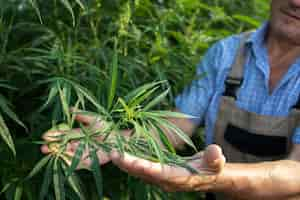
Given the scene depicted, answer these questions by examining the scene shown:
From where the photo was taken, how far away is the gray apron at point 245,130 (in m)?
1.65

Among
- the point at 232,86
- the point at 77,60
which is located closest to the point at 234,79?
the point at 232,86

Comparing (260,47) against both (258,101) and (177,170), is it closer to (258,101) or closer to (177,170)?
(258,101)

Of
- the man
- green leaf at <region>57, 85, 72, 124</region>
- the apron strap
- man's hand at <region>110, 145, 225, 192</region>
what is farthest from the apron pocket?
green leaf at <region>57, 85, 72, 124</region>

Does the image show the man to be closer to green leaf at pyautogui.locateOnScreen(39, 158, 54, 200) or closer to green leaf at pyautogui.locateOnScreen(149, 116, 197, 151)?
green leaf at pyautogui.locateOnScreen(149, 116, 197, 151)

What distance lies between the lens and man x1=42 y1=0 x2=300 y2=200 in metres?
1.47

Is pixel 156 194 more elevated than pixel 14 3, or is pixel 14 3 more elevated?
pixel 14 3

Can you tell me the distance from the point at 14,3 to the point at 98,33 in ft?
0.91

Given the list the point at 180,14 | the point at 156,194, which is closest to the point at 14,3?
the point at 180,14

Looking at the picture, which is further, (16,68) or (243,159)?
(243,159)

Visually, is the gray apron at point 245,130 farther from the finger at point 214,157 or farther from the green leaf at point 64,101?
the green leaf at point 64,101

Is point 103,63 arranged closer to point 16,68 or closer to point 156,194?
point 16,68

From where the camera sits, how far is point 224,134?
5.74ft

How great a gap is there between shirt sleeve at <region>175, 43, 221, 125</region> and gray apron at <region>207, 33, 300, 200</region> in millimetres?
54

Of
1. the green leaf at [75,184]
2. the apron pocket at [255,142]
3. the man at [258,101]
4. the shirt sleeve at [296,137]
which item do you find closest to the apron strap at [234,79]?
the man at [258,101]
